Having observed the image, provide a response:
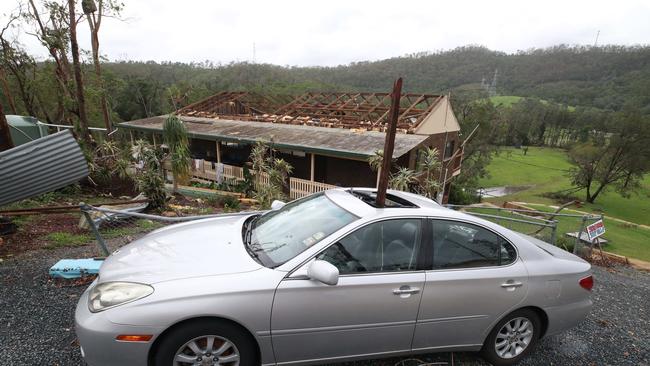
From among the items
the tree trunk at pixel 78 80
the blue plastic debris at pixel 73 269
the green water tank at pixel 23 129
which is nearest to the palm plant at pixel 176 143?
the tree trunk at pixel 78 80

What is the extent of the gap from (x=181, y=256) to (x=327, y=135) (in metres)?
12.3

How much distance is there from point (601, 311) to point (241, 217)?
4.82 metres

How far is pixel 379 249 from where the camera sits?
8.61ft

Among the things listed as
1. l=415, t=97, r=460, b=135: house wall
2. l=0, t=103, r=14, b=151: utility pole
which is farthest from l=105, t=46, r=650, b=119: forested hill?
l=0, t=103, r=14, b=151: utility pole

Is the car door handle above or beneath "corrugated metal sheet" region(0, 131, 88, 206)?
beneath

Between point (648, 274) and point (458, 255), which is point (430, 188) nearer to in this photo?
point (648, 274)

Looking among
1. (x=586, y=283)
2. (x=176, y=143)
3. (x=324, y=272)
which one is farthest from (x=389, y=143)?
(x=176, y=143)

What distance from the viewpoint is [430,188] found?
32.6 feet

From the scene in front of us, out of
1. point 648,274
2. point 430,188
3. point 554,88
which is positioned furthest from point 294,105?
point 554,88

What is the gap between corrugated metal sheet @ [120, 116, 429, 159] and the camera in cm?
1221

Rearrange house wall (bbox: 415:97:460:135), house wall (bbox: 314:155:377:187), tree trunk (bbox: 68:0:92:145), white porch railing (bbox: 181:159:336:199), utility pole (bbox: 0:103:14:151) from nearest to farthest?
utility pole (bbox: 0:103:14:151) < tree trunk (bbox: 68:0:92:145) < white porch railing (bbox: 181:159:336:199) < house wall (bbox: 415:97:460:135) < house wall (bbox: 314:155:377:187)

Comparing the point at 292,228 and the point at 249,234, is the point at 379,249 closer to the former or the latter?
the point at 292,228

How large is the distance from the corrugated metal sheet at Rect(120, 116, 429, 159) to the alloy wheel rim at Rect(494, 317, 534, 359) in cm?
807

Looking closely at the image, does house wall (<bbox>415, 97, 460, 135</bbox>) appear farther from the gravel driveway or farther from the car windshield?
the car windshield
